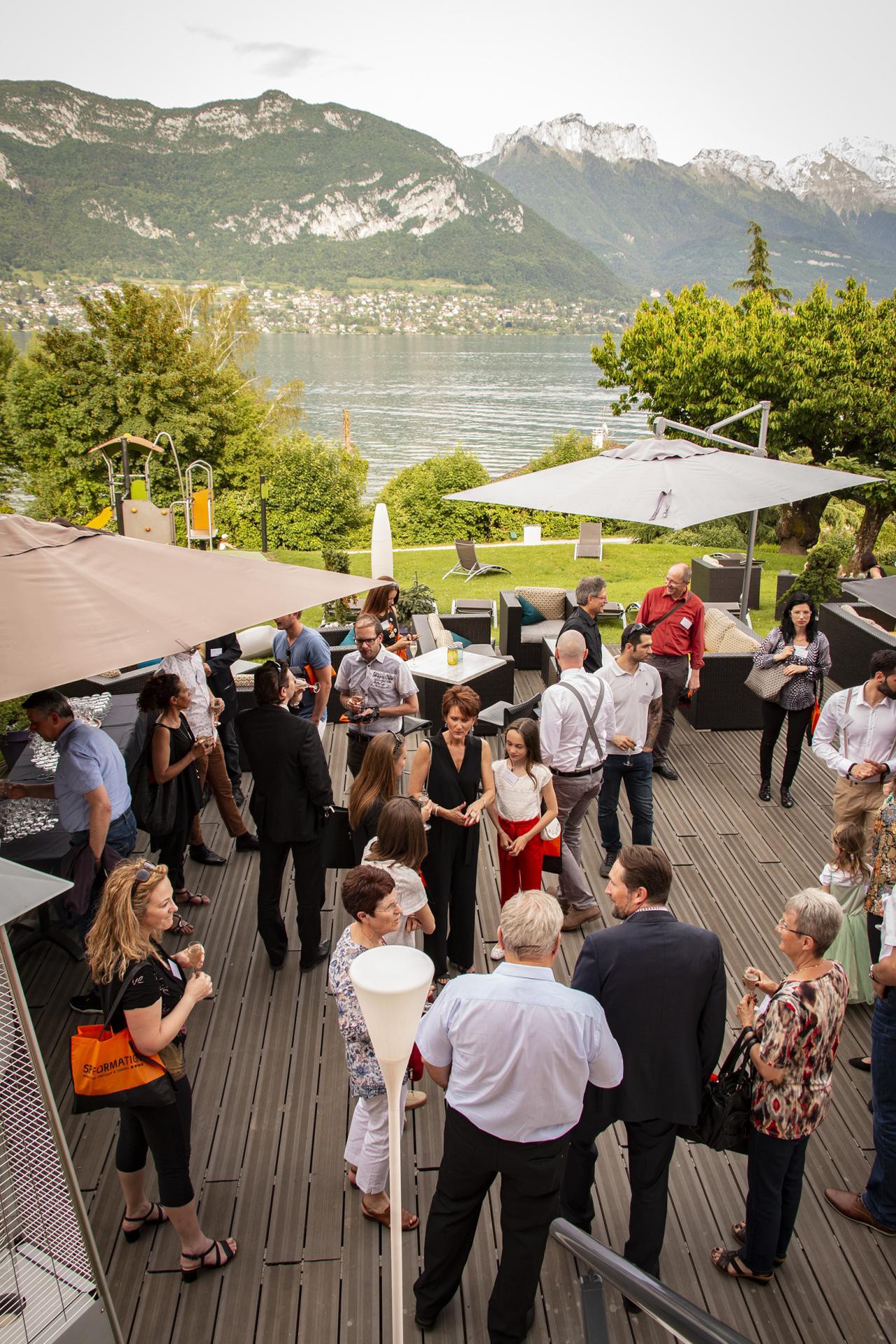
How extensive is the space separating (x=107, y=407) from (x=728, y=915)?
37402mm

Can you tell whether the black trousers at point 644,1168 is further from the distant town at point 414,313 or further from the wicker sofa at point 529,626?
the distant town at point 414,313

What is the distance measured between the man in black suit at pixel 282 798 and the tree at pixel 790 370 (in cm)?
1823

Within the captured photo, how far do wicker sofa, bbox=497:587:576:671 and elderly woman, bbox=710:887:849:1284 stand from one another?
6429mm

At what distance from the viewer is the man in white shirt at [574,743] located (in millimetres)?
4656

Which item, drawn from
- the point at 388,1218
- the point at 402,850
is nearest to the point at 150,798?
the point at 402,850

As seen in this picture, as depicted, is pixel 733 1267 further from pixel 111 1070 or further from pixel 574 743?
pixel 574 743

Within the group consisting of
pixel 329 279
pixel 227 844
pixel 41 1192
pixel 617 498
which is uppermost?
pixel 329 279

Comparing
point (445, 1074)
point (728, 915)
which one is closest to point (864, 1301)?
point (445, 1074)

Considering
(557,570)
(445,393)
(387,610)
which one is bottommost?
(557,570)

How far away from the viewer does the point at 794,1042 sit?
8.43ft

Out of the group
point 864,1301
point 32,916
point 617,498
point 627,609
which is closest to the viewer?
point 864,1301

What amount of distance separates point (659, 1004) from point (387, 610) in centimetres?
409

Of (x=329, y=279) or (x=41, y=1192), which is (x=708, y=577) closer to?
(x=41, y=1192)

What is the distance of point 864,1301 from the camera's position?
→ 2840 millimetres
